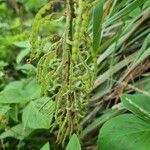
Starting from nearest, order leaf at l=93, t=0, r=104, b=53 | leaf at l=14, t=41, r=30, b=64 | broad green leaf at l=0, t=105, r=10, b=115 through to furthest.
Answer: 1. leaf at l=93, t=0, r=104, b=53
2. broad green leaf at l=0, t=105, r=10, b=115
3. leaf at l=14, t=41, r=30, b=64

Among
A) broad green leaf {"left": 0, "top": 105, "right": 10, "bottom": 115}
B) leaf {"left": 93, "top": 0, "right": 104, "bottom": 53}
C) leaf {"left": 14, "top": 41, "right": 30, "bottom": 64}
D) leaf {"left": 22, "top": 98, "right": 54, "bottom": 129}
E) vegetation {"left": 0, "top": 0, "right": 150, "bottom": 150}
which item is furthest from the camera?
leaf {"left": 14, "top": 41, "right": 30, "bottom": 64}

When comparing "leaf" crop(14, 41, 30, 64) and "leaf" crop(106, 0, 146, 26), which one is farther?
"leaf" crop(14, 41, 30, 64)

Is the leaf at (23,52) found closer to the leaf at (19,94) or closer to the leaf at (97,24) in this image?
the leaf at (19,94)

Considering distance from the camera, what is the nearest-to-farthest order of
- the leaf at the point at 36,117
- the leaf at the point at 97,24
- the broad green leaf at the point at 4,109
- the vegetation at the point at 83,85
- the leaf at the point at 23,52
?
the vegetation at the point at 83,85 < the leaf at the point at 97,24 < the leaf at the point at 36,117 < the broad green leaf at the point at 4,109 < the leaf at the point at 23,52

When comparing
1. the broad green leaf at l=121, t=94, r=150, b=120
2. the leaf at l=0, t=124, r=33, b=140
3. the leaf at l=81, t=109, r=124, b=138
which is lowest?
the leaf at l=0, t=124, r=33, b=140

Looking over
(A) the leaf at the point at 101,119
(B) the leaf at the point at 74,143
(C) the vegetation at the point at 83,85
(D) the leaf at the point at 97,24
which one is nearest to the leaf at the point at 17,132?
(C) the vegetation at the point at 83,85

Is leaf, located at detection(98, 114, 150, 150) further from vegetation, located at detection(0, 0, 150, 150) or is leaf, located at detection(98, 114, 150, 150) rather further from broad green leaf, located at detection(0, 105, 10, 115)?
broad green leaf, located at detection(0, 105, 10, 115)

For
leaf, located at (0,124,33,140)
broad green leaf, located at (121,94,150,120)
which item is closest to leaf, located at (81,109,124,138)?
leaf, located at (0,124,33,140)

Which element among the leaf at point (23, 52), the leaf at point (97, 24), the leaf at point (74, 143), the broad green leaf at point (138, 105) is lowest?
the leaf at point (74, 143)

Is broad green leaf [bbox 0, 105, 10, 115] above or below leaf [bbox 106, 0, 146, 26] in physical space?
below
